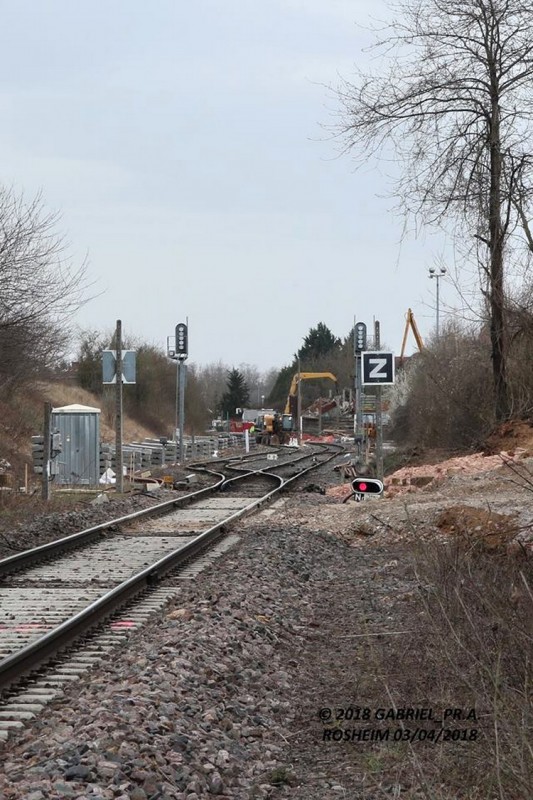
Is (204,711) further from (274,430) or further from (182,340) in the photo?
(274,430)

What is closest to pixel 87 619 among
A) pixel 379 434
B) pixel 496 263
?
pixel 379 434

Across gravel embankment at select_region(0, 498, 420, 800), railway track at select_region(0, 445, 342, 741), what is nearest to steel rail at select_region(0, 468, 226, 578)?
railway track at select_region(0, 445, 342, 741)

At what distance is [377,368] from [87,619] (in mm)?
11489

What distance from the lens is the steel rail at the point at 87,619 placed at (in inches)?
308

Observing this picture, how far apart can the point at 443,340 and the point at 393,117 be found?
2663 centimetres

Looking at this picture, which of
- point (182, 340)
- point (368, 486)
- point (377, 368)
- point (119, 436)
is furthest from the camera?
point (182, 340)

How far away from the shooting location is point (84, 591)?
11.7m

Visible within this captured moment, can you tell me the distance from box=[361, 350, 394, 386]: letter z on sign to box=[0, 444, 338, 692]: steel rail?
19.0 ft

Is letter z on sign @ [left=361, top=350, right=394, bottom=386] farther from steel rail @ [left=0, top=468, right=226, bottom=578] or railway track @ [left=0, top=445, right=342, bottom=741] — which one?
steel rail @ [left=0, top=468, right=226, bottom=578]

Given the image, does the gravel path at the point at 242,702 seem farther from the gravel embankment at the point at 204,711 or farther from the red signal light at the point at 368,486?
the red signal light at the point at 368,486

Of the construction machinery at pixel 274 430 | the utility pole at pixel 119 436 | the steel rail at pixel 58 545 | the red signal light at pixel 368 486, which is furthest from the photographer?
the construction machinery at pixel 274 430

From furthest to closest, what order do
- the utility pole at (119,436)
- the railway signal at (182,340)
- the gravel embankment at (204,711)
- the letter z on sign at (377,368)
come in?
1. the railway signal at (182,340)
2. the utility pole at (119,436)
3. the letter z on sign at (377,368)
4. the gravel embankment at (204,711)

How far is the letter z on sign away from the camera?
796 inches

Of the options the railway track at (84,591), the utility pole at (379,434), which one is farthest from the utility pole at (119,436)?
the utility pole at (379,434)
